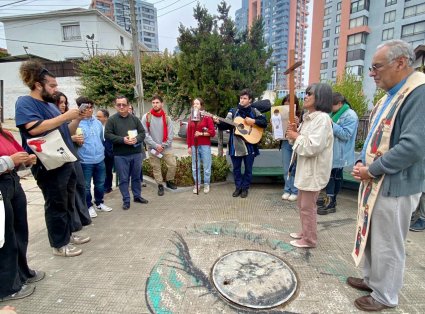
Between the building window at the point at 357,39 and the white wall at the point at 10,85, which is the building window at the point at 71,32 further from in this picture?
the building window at the point at 357,39

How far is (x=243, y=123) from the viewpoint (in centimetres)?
444

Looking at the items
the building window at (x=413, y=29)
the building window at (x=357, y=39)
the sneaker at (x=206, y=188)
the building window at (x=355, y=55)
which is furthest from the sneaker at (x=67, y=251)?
the building window at (x=357, y=39)

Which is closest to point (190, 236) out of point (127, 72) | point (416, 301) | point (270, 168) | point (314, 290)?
point (314, 290)

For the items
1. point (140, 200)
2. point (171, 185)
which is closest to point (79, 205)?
point (140, 200)

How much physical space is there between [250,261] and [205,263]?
46cm

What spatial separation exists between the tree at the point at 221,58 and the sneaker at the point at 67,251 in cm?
396

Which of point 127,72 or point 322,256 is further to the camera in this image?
point 127,72

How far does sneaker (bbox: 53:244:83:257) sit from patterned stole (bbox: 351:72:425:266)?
9.25ft

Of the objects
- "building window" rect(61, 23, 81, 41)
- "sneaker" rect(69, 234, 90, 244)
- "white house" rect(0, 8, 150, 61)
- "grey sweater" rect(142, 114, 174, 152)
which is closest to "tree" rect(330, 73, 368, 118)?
"grey sweater" rect(142, 114, 174, 152)

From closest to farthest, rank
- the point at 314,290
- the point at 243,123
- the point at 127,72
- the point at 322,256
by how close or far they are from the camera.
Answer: the point at 314,290
the point at 322,256
the point at 243,123
the point at 127,72

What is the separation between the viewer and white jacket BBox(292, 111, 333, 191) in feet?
8.23

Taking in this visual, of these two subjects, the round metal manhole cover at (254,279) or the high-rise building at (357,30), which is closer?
the round metal manhole cover at (254,279)

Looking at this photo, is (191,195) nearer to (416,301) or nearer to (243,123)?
(243,123)

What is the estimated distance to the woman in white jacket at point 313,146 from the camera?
2.52 meters
